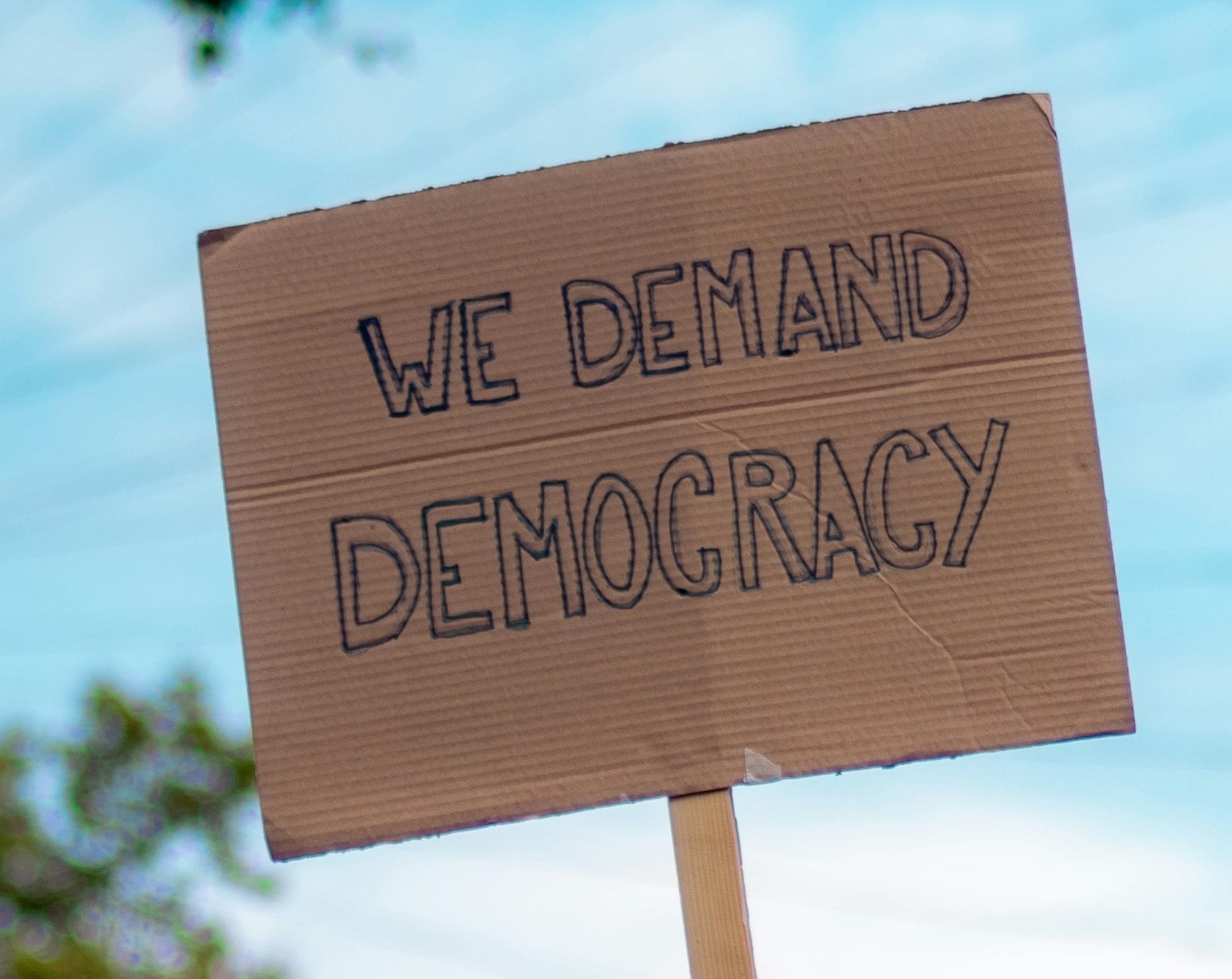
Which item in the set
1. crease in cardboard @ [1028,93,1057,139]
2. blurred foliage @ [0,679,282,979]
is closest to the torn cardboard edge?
crease in cardboard @ [1028,93,1057,139]

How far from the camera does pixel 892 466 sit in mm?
1587

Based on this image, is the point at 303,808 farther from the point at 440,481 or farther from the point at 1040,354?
the point at 1040,354

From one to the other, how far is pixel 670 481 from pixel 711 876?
1.32 feet

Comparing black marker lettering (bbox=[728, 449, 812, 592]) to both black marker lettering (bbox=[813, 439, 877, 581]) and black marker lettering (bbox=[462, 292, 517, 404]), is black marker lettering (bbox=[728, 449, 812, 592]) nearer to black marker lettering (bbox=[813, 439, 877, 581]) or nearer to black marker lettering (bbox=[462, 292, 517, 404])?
black marker lettering (bbox=[813, 439, 877, 581])

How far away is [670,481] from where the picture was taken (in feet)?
5.20

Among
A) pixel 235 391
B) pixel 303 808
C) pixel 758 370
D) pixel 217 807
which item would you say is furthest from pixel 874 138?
pixel 217 807

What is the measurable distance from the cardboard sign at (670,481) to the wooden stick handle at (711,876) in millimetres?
37

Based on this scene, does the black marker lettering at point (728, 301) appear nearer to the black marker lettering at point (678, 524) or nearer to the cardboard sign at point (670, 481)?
the cardboard sign at point (670, 481)

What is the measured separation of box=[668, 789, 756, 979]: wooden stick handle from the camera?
157 centimetres

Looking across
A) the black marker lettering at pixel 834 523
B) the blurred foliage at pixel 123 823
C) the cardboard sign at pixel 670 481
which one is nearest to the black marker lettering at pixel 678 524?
the cardboard sign at pixel 670 481

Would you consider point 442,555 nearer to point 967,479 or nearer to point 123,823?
point 967,479

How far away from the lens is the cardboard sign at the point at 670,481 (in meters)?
1.57

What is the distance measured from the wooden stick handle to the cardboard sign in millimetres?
37

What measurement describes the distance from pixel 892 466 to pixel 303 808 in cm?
69
